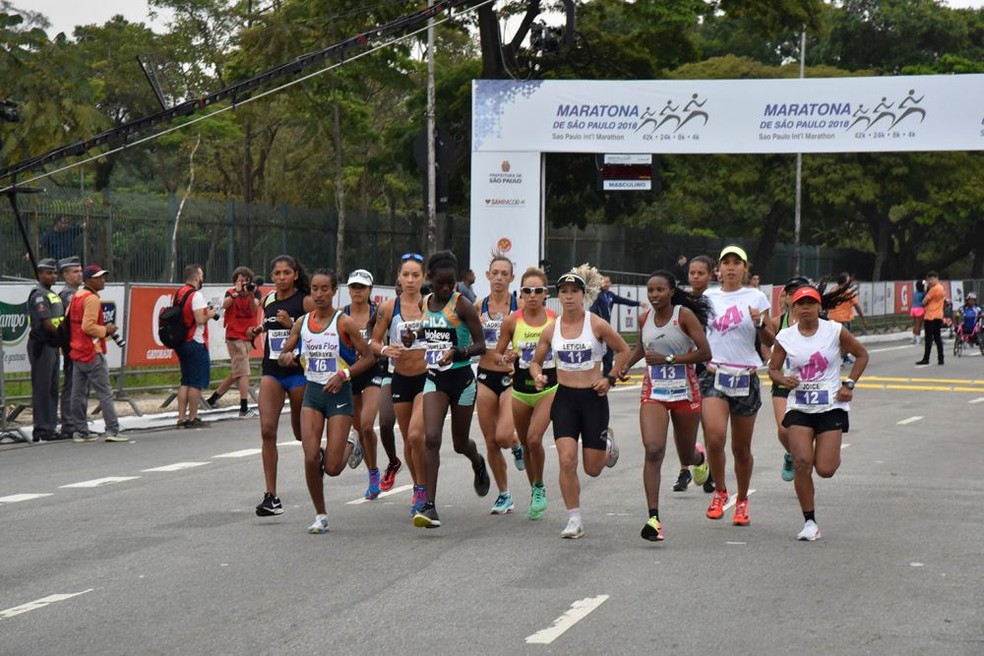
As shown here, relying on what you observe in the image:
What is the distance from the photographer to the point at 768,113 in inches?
1230

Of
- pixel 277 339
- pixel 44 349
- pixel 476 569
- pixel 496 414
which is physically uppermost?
pixel 277 339

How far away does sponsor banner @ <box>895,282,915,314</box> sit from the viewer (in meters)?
52.8

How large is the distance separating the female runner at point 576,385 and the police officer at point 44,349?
8.49 meters

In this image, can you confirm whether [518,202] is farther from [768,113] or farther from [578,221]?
[578,221]

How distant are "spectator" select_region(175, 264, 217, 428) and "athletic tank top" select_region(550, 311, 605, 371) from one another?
917 cm

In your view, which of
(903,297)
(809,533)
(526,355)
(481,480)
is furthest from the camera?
(903,297)

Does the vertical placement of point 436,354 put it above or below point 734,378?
above

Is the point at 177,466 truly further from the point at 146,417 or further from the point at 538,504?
the point at 538,504

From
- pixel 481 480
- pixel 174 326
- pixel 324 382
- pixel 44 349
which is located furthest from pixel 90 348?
pixel 324 382

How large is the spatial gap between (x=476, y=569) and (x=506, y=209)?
23548 mm

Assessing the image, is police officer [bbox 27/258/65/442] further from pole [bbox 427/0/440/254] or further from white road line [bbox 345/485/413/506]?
pole [bbox 427/0/440/254]

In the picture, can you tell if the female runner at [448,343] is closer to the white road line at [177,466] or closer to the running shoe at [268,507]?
the running shoe at [268,507]

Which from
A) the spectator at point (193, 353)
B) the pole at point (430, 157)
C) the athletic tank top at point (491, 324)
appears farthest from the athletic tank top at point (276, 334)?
the pole at point (430, 157)

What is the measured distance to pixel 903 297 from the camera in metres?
53.6
